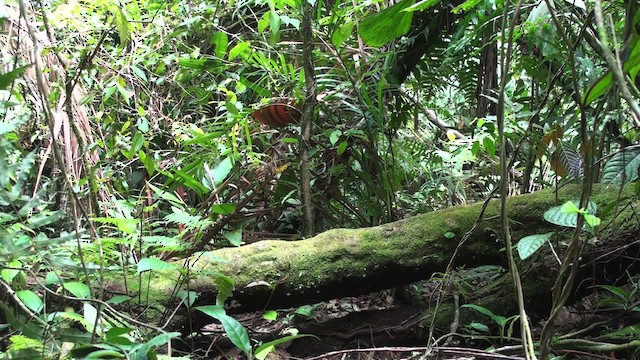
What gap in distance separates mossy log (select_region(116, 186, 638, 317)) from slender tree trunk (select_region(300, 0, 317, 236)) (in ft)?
1.26

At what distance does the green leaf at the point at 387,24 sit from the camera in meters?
1.34

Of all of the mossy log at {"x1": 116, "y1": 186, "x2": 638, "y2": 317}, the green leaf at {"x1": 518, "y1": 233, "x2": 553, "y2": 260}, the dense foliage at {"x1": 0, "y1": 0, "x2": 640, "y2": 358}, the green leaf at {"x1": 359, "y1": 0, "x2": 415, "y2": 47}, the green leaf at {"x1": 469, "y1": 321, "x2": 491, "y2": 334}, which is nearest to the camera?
the green leaf at {"x1": 518, "y1": 233, "x2": 553, "y2": 260}

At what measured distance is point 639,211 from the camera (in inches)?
61.2

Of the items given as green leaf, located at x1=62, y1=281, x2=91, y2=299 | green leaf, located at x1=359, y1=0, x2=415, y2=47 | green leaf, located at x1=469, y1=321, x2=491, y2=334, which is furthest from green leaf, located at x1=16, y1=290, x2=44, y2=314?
green leaf, located at x1=469, y1=321, x2=491, y2=334

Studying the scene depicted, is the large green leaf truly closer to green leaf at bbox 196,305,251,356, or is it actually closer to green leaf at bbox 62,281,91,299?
green leaf at bbox 196,305,251,356

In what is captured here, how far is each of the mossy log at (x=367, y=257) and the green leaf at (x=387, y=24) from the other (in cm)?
71

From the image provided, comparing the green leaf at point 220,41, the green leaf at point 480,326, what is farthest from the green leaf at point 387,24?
the green leaf at point 480,326

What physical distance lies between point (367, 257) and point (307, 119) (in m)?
0.72

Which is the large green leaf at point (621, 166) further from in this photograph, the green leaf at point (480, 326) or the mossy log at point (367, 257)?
the green leaf at point (480, 326)

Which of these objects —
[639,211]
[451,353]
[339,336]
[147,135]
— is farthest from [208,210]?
[639,211]

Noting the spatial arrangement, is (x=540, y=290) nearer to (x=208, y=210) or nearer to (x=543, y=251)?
(x=543, y=251)

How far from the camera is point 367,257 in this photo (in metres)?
1.73

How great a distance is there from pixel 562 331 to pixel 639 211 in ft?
1.50

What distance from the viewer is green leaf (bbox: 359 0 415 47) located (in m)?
1.34
